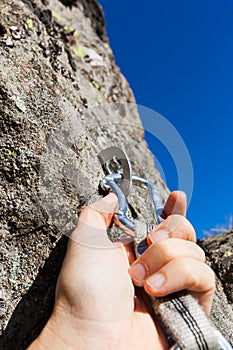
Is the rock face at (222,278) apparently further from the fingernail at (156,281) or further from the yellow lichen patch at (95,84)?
the yellow lichen patch at (95,84)

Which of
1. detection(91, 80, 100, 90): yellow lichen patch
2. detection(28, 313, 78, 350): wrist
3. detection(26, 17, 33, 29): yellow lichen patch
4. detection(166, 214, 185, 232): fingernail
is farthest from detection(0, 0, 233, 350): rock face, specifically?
detection(91, 80, 100, 90): yellow lichen patch

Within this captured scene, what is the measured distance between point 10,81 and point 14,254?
870 mm

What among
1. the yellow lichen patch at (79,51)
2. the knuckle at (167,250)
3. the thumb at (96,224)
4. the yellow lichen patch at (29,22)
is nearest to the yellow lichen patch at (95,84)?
the yellow lichen patch at (79,51)

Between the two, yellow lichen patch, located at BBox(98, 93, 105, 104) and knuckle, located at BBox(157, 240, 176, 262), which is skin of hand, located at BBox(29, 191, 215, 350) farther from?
yellow lichen patch, located at BBox(98, 93, 105, 104)

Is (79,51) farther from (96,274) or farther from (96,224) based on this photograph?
(96,274)

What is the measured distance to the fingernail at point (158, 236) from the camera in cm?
173

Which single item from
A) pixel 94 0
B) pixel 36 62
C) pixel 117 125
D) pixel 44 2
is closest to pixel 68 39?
pixel 44 2

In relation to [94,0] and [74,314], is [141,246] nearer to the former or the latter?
[74,314]

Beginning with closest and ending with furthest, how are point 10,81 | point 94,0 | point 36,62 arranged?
point 10,81 → point 36,62 → point 94,0

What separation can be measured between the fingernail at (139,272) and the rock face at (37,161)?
0.37 metres

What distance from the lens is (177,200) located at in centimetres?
196

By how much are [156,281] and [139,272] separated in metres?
0.14

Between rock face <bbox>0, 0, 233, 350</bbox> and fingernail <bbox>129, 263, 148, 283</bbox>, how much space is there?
1.20 feet

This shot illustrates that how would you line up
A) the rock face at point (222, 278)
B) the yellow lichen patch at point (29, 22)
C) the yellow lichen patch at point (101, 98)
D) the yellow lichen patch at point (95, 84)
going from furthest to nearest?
the yellow lichen patch at point (95, 84) → the yellow lichen patch at point (101, 98) → the yellow lichen patch at point (29, 22) → the rock face at point (222, 278)
